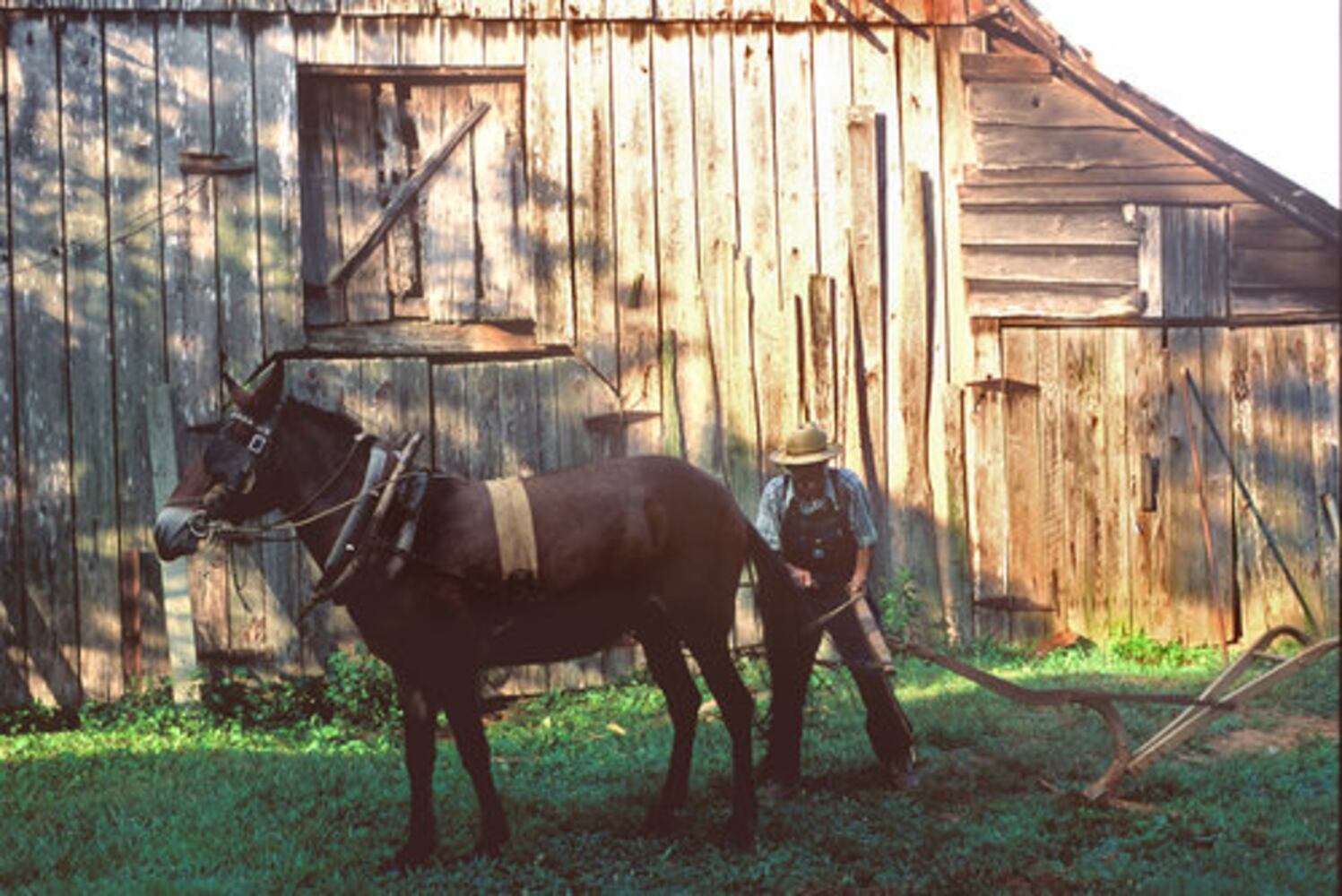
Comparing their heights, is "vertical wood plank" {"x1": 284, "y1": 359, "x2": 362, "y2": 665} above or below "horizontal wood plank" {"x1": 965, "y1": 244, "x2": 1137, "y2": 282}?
below

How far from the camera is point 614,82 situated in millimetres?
9930

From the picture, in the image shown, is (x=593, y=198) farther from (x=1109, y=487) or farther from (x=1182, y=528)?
(x=1182, y=528)

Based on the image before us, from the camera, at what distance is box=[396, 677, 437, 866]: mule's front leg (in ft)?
19.1

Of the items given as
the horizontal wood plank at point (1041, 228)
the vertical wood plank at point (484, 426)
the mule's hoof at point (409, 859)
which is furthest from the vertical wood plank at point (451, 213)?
the mule's hoof at point (409, 859)

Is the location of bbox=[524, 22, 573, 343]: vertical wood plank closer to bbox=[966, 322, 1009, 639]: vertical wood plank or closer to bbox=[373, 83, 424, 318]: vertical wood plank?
bbox=[373, 83, 424, 318]: vertical wood plank

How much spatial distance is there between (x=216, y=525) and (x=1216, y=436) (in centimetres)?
783

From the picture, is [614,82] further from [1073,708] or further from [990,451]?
[1073,708]

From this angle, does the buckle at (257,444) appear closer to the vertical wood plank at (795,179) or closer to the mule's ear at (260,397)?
the mule's ear at (260,397)

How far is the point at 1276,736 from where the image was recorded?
25.8 feet

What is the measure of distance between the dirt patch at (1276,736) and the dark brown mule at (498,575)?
118 inches

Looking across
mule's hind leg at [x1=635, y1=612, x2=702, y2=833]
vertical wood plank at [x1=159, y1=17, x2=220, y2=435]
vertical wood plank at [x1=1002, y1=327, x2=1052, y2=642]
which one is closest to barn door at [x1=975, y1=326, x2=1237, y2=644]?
vertical wood plank at [x1=1002, y1=327, x2=1052, y2=642]

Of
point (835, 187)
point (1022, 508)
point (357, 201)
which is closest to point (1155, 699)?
point (1022, 508)

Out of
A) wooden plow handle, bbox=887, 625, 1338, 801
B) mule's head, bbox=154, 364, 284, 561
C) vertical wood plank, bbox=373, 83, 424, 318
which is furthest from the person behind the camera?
vertical wood plank, bbox=373, 83, 424, 318

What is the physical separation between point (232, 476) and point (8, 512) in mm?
4384
